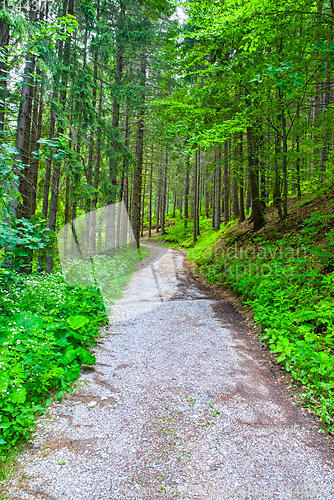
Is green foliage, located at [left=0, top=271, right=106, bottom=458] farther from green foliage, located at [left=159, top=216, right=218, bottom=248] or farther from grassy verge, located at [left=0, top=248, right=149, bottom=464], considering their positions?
green foliage, located at [left=159, top=216, right=218, bottom=248]

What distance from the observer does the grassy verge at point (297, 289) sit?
3.58m

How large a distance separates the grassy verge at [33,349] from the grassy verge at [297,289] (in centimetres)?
320

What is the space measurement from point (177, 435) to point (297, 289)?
4342 millimetres

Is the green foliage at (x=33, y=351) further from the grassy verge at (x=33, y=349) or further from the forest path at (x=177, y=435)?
the forest path at (x=177, y=435)

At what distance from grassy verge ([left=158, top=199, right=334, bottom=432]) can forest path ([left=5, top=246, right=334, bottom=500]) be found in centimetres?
40

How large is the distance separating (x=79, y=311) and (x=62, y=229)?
10.3 meters

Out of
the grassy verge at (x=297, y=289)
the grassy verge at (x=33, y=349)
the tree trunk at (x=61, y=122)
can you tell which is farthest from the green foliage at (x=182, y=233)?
the grassy verge at (x=33, y=349)

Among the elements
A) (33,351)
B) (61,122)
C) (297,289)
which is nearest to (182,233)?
(61,122)

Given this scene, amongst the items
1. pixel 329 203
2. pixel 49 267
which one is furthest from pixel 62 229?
pixel 329 203

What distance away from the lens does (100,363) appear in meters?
4.20

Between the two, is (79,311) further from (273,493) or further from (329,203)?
(329,203)

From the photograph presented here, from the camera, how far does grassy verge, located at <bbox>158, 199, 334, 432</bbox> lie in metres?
3.58

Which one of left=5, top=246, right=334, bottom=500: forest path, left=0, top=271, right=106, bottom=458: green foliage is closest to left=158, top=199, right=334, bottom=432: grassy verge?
left=5, top=246, right=334, bottom=500: forest path

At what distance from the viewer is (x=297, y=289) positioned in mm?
5812
